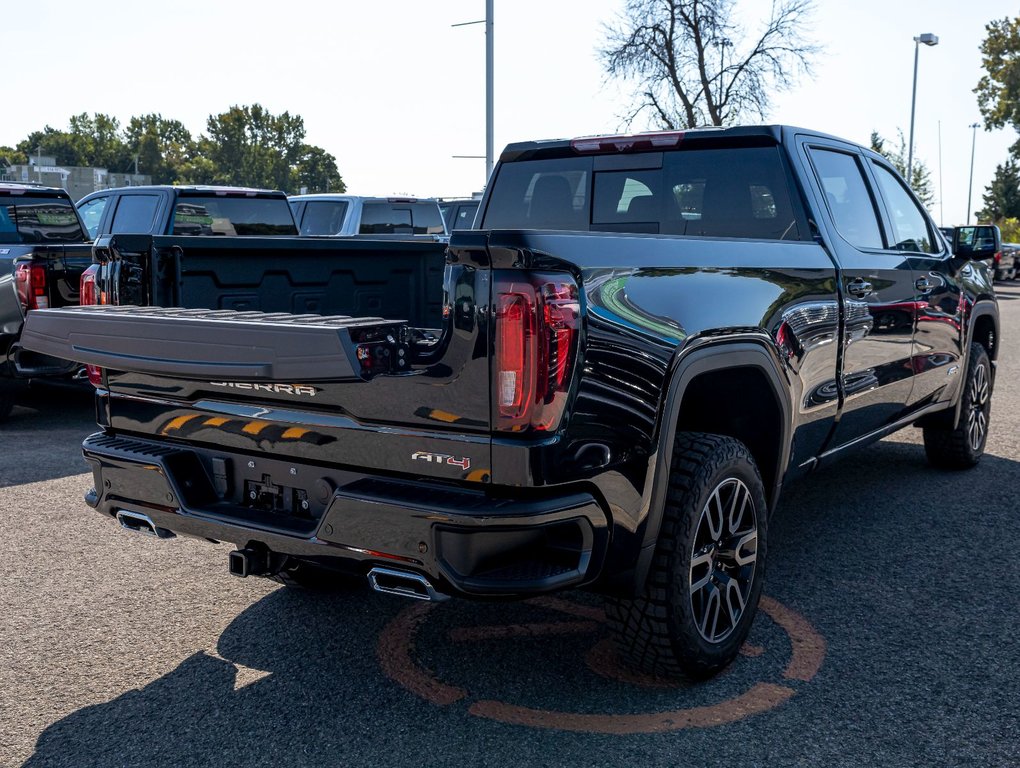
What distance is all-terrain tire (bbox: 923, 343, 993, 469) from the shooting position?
21.2ft

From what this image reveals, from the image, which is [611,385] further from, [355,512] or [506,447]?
[355,512]

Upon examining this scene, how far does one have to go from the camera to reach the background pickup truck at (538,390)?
279 centimetres

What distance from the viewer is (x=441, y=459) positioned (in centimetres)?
286

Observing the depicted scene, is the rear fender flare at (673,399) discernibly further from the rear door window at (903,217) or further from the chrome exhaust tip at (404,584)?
the rear door window at (903,217)

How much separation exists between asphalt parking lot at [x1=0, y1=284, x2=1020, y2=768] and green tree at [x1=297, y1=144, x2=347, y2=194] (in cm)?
12971

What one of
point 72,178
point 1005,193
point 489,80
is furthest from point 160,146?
point 489,80

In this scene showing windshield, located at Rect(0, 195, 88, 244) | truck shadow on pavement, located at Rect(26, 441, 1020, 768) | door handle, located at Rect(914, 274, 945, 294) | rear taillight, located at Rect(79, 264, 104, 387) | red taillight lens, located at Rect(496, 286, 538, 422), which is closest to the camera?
red taillight lens, located at Rect(496, 286, 538, 422)

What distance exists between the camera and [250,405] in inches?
128

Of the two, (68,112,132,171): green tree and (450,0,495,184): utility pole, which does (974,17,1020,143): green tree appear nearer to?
(450,0,495,184): utility pole

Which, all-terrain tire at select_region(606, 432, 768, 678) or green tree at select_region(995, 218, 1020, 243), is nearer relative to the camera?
all-terrain tire at select_region(606, 432, 768, 678)

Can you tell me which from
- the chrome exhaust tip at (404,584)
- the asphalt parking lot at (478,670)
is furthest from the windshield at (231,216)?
the chrome exhaust tip at (404,584)

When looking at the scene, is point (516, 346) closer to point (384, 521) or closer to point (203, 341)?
point (384, 521)

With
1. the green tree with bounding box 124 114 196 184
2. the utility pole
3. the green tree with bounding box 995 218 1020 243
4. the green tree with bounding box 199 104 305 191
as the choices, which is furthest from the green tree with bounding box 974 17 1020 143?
→ the green tree with bounding box 124 114 196 184

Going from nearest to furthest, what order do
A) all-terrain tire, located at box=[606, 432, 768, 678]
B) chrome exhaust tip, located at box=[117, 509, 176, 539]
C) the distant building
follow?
all-terrain tire, located at box=[606, 432, 768, 678]
chrome exhaust tip, located at box=[117, 509, 176, 539]
the distant building
